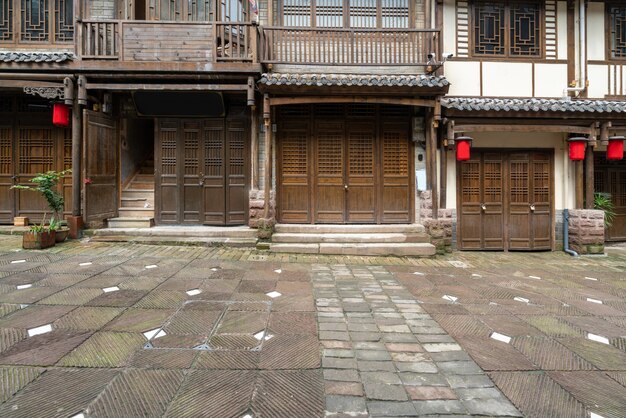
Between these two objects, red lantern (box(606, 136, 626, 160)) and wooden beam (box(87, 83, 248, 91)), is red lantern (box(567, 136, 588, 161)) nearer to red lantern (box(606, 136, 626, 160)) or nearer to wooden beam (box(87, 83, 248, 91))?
red lantern (box(606, 136, 626, 160))

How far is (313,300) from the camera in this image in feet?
14.4

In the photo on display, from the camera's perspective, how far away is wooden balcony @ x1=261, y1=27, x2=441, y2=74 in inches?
313

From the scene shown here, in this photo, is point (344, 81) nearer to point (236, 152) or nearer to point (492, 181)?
point (236, 152)

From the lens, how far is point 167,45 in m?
7.53

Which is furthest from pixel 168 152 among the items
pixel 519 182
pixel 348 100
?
pixel 519 182

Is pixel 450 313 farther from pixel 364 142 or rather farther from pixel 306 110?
pixel 306 110

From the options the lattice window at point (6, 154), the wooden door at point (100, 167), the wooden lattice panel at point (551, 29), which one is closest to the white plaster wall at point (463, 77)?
the wooden lattice panel at point (551, 29)

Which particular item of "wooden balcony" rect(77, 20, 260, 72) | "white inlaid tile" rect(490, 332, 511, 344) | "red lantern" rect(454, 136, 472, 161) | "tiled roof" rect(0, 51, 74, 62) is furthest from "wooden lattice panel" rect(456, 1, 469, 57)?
"tiled roof" rect(0, 51, 74, 62)

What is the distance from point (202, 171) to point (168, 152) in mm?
1014

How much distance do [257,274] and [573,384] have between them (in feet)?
13.9

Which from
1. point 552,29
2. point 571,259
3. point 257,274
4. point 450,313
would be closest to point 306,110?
point 257,274

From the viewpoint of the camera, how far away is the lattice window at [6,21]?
831cm

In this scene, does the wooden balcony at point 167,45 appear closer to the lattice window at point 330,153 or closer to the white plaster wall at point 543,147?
the lattice window at point 330,153

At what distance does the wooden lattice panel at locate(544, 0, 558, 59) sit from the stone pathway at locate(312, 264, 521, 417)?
8012 millimetres
